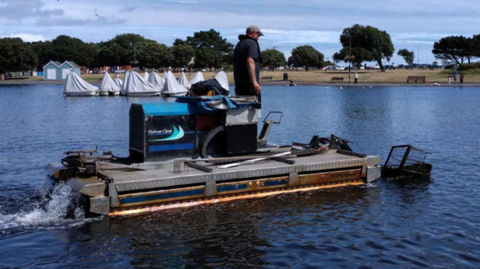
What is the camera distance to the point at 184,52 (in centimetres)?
14738

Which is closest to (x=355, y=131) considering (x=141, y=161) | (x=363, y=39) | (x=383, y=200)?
(x=383, y=200)

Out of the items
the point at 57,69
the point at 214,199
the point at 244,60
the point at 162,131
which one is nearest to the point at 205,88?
the point at 244,60

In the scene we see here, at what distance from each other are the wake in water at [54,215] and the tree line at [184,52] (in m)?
106

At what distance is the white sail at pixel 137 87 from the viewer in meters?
66.6

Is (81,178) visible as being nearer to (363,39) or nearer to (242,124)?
(242,124)

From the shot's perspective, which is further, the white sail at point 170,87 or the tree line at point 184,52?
the tree line at point 184,52

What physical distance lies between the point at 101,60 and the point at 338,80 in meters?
87.2

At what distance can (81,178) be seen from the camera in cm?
1254

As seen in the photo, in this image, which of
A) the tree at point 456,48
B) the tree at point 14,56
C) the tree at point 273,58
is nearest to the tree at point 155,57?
the tree at point 14,56

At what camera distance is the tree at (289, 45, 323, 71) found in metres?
158

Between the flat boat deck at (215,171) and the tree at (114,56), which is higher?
the tree at (114,56)


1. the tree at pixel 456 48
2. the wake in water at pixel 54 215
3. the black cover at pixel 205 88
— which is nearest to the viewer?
the wake in water at pixel 54 215

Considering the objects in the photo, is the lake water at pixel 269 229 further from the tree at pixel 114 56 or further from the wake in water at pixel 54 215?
the tree at pixel 114 56

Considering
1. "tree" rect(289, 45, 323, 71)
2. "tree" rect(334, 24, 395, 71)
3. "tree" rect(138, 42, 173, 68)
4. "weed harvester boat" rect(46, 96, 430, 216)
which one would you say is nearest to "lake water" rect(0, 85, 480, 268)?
"weed harvester boat" rect(46, 96, 430, 216)
